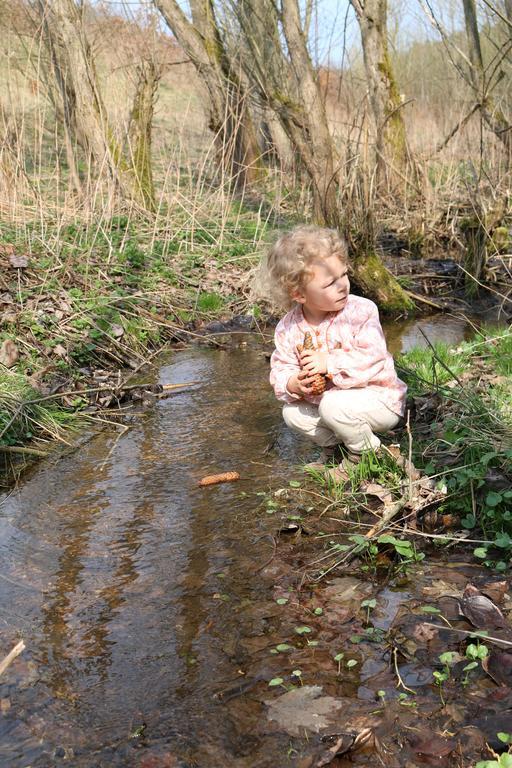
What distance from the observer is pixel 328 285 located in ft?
11.4

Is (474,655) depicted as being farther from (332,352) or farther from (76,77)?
(76,77)

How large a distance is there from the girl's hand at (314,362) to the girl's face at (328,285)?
0.23 meters

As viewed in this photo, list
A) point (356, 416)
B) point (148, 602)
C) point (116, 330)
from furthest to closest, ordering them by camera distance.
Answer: point (116, 330)
point (356, 416)
point (148, 602)

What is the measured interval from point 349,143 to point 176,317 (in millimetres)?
2217

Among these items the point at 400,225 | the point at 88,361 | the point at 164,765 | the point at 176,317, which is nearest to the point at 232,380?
the point at 88,361

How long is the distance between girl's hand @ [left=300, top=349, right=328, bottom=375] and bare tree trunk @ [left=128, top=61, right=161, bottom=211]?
18.9 feet

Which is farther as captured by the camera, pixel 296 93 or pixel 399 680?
pixel 296 93

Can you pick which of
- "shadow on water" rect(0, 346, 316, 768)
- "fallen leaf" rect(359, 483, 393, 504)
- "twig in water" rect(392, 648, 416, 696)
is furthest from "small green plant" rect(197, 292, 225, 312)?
"twig in water" rect(392, 648, 416, 696)

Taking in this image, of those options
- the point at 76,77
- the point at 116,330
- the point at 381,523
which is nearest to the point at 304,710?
the point at 381,523

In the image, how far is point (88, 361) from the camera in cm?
572

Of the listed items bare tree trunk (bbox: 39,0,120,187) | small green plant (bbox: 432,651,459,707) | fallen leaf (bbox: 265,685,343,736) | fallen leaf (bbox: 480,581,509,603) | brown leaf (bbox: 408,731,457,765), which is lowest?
fallen leaf (bbox: 480,581,509,603)

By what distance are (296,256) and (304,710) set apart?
2102mm

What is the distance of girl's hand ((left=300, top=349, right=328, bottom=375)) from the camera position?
11.4 ft

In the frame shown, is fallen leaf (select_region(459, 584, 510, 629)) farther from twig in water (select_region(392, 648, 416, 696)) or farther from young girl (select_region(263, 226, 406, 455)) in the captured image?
young girl (select_region(263, 226, 406, 455))
